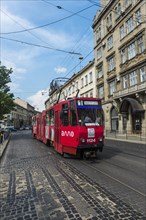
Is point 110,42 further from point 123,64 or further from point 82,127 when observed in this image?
point 82,127

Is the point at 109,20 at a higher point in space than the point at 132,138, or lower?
higher

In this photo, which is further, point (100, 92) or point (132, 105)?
point (100, 92)

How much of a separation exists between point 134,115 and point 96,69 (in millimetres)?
14443

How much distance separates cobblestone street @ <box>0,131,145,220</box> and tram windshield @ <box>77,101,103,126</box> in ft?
10.2

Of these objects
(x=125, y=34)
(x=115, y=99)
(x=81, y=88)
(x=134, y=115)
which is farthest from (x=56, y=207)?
(x=81, y=88)

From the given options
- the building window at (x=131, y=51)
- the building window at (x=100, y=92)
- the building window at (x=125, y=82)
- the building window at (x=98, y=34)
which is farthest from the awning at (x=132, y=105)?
the building window at (x=98, y=34)

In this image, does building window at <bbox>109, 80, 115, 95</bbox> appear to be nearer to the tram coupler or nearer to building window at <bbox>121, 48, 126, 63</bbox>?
building window at <bbox>121, 48, 126, 63</bbox>

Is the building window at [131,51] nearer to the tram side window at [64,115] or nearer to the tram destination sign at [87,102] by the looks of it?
the tram destination sign at [87,102]

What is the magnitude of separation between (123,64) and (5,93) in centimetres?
1772

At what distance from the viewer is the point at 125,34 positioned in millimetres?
29453

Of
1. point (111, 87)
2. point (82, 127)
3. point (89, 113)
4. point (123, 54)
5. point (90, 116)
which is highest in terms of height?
point (123, 54)

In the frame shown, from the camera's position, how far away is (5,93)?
28859mm

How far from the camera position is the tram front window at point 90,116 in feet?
32.8

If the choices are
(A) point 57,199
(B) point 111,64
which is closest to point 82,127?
(A) point 57,199
